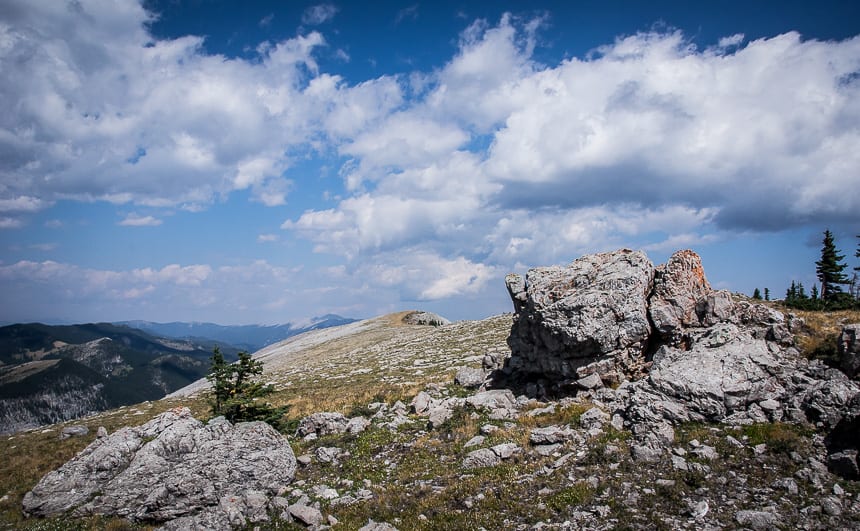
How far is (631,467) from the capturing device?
15.7m

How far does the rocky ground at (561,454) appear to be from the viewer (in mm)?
13859

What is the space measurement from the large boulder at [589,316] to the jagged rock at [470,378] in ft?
14.4

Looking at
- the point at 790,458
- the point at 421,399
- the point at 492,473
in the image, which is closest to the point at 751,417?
the point at 790,458

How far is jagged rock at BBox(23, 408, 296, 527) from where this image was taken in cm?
1759

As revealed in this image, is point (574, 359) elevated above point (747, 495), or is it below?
above

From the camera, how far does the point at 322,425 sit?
87.1 ft

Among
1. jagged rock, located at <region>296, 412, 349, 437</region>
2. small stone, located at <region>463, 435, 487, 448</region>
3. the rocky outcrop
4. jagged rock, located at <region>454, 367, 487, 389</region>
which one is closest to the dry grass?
the rocky outcrop

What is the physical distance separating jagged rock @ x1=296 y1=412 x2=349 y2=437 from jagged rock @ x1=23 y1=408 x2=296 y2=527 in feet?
14.7

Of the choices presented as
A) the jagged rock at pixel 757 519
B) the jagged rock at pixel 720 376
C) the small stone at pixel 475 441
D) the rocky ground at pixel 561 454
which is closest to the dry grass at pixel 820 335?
the rocky ground at pixel 561 454

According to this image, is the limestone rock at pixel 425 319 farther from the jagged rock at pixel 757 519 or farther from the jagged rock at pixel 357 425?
the jagged rock at pixel 757 519

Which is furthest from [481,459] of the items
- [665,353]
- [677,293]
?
[677,293]

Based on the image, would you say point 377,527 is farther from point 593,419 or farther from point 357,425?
point 357,425

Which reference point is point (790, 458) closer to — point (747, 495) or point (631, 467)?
point (747, 495)

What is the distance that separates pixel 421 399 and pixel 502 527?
15.1 metres
